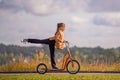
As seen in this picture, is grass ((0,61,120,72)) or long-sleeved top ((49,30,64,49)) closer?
long-sleeved top ((49,30,64,49))

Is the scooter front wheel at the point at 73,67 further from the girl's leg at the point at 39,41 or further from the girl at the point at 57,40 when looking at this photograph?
the girl's leg at the point at 39,41

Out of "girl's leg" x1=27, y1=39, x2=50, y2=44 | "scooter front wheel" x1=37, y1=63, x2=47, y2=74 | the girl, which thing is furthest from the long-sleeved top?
"scooter front wheel" x1=37, y1=63, x2=47, y2=74

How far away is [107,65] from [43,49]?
370 centimetres

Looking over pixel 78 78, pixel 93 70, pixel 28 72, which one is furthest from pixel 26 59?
pixel 78 78

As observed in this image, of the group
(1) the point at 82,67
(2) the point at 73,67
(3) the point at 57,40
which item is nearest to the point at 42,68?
(2) the point at 73,67

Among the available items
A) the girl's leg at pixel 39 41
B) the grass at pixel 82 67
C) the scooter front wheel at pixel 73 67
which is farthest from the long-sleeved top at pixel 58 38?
Result: the grass at pixel 82 67

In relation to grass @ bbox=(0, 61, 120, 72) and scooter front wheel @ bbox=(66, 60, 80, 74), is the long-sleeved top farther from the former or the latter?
grass @ bbox=(0, 61, 120, 72)

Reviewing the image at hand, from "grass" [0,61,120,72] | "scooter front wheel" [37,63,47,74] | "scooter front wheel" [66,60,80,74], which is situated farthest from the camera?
"grass" [0,61,120,72]

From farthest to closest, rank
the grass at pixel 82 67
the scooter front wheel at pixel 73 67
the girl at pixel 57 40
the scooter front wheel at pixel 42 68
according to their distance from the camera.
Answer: the grass at pixel 82 67, the scooter front wheel at pixel 42 68, the scooter front wheel at pixel 73 67, the girl at pixel 57 40

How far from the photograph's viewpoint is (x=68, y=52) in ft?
60.8

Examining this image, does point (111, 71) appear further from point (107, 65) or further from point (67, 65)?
point (67, 65)

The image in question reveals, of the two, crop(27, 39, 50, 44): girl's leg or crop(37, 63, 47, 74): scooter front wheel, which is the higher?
crop(27, 39, 50, 44): girl's leg

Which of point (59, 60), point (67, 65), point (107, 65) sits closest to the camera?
point (67, 65)

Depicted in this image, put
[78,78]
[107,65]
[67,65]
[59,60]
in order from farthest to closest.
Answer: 1. [107,65]
2. [59,60]
3. [67,65]
4. [78,78]
